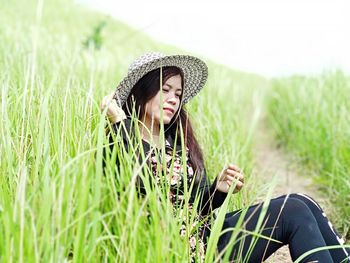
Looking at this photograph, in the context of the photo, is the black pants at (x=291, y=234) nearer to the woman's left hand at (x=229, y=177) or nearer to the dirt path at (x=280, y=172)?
the woman's left hand at (x=229, y=177)

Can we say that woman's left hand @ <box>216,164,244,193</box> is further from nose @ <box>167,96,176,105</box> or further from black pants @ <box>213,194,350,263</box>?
nose @ <box>167,96,176,105</box>

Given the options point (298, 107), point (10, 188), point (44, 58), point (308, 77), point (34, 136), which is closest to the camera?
point (10, 188)

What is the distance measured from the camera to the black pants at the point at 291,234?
168 centimetres

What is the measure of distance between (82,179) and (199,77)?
3.19ft

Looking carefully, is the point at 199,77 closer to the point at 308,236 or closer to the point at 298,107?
the point at 308,236

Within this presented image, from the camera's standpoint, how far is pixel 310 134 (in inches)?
164

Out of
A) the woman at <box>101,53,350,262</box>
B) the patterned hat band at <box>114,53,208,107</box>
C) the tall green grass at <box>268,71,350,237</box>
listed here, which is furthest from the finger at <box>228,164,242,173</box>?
the tall green grass at <box>268,71,350,237</box>

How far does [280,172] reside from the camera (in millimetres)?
4254

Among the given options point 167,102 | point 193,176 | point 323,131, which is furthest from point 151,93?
point 323,131

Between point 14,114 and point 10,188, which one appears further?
point 14,114

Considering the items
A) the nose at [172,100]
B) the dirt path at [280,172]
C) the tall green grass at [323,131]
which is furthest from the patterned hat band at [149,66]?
the tall green grass at [323,131]

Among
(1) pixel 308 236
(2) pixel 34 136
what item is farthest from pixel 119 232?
(1) pixel 308 236

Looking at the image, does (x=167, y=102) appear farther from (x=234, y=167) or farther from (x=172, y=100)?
(x=234, y=167)

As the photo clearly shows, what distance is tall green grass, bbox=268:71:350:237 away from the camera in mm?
3002
